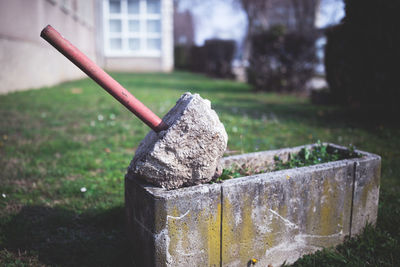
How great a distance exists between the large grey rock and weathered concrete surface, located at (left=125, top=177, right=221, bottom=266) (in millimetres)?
95

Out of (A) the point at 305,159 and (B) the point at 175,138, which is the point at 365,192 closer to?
(A) the point at 305,159

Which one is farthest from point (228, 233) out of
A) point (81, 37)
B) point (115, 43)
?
point (115, 43)

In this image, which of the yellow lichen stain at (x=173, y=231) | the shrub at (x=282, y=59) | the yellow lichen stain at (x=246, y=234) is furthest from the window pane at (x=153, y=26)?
the yellow lichen stain at (x=173, y=231)

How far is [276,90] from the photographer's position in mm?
11109

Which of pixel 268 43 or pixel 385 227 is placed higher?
pixel 268 43

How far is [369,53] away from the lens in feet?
18.1

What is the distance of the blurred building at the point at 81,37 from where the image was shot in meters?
9.00

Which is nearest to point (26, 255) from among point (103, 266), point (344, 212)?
point (103, 266)

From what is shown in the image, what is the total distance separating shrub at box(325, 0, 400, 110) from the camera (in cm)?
516

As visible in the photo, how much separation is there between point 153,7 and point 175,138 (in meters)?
24.6

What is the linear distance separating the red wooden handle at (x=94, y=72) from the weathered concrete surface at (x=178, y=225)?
0.40m

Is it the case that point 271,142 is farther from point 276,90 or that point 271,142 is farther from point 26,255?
point 276,90

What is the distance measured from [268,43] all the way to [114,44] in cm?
1665

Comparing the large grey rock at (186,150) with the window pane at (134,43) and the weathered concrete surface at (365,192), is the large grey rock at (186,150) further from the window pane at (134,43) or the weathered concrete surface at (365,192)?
the window pane at (134,43)
